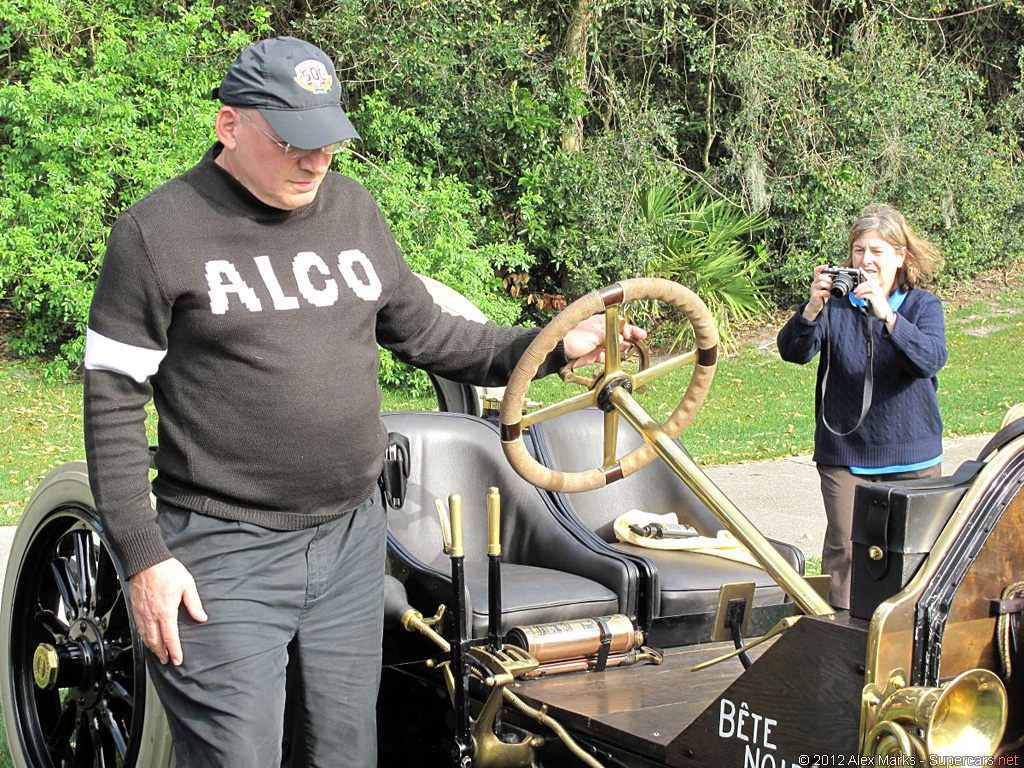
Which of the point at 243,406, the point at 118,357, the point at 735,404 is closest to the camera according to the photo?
the point at 118,357

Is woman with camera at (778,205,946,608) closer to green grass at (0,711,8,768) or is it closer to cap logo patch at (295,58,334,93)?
cap logo patch at (295,58,334,93)

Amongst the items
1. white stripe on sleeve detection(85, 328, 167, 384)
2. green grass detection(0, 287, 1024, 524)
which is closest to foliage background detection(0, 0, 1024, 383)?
green grass detection(0, 287, 1024, 524)

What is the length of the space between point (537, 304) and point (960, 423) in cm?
453

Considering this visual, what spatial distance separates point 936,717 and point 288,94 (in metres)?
1.64

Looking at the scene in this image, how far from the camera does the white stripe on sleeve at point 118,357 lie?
2275 millimetres

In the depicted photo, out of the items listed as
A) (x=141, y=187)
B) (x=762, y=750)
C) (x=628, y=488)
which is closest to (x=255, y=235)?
(x=762, y=750)

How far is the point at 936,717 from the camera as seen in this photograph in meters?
1.94

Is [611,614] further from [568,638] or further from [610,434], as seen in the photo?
[610,434]

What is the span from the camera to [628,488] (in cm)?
426

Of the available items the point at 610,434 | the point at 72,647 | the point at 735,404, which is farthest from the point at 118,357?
the point at 735,404

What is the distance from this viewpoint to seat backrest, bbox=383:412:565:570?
3893 millimetres

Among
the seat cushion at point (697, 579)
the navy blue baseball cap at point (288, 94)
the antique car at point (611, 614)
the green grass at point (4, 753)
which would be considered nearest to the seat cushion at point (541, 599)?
the antique car at point (611, 614)

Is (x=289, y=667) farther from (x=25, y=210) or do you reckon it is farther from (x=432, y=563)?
(x=25, y=210)

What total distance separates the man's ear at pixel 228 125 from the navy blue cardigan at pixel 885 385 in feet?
8.17
